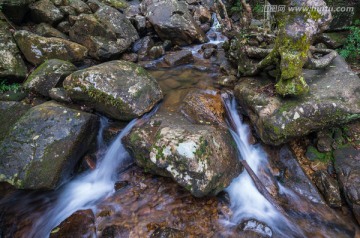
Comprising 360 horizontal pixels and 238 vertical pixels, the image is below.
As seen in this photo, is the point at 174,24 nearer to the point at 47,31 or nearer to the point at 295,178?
the point at 47,31

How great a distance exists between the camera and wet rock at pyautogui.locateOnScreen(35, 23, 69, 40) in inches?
303

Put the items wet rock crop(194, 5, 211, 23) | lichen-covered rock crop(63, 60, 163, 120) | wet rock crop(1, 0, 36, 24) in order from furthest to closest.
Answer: wet rock crop(194, 5, 211, 23) < wet rock crop(1, 0, 36, 24) < lichen-covered rock crop(63, 60, 163, 120)

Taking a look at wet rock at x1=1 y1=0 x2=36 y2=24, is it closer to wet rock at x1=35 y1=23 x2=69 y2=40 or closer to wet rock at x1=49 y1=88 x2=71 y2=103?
wet rock at x1=35 y1=23 x2=69 y2=40

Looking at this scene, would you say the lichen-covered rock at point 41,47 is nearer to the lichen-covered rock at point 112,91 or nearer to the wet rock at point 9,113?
the wet rock at point 9,113

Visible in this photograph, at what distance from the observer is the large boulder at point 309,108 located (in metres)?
4.31

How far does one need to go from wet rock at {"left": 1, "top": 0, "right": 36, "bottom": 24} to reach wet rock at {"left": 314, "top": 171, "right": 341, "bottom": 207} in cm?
944

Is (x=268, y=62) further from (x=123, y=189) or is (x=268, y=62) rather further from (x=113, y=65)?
(x=123, y=189)

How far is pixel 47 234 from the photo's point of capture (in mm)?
3900

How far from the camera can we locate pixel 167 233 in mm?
3779

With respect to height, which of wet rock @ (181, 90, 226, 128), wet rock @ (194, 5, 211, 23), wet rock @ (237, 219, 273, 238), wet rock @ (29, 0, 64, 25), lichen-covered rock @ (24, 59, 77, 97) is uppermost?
wet rock @ (29, 0, 64, 25)

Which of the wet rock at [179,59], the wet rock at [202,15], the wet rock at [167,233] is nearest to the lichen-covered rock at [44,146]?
A: the wet rock at [167,233]

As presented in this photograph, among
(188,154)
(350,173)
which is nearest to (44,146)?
(188,154)

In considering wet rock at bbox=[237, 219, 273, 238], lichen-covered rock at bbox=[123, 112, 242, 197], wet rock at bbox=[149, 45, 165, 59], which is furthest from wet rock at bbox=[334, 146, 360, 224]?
wet rock at bbox=[149, 45, 165, 59]

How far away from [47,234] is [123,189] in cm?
143
